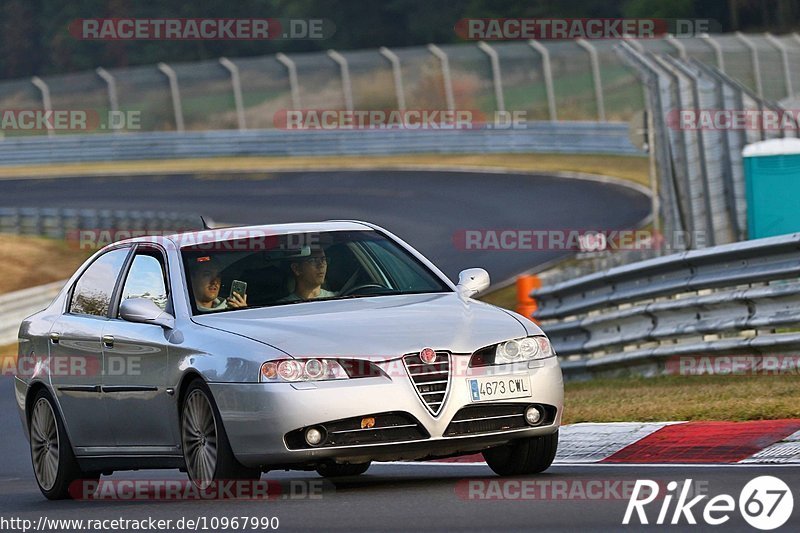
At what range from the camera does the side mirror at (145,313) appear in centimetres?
921

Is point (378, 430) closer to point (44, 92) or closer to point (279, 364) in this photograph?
point (279, 364)

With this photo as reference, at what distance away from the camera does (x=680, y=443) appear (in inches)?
401

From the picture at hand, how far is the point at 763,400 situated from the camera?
1173 cm

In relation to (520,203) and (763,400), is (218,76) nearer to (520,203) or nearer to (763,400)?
(520,203)

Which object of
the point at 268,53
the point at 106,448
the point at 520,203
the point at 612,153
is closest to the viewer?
the point at 106,448

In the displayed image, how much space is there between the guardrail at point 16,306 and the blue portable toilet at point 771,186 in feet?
33.9

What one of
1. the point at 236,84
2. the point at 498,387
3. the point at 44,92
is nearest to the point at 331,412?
the point at 498,387

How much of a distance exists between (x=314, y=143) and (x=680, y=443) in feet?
124

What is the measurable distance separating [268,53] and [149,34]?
298 inches

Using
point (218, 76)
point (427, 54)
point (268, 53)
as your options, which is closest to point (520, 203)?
point (427, 54)

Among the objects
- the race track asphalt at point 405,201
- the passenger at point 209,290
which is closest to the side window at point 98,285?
the passenger at point 209,290

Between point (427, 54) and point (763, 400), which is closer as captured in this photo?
point (763, 400)

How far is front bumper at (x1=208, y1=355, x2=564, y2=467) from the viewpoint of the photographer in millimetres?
8328

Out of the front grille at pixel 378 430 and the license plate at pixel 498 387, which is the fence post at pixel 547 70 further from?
the front grille at pixel 378 430
